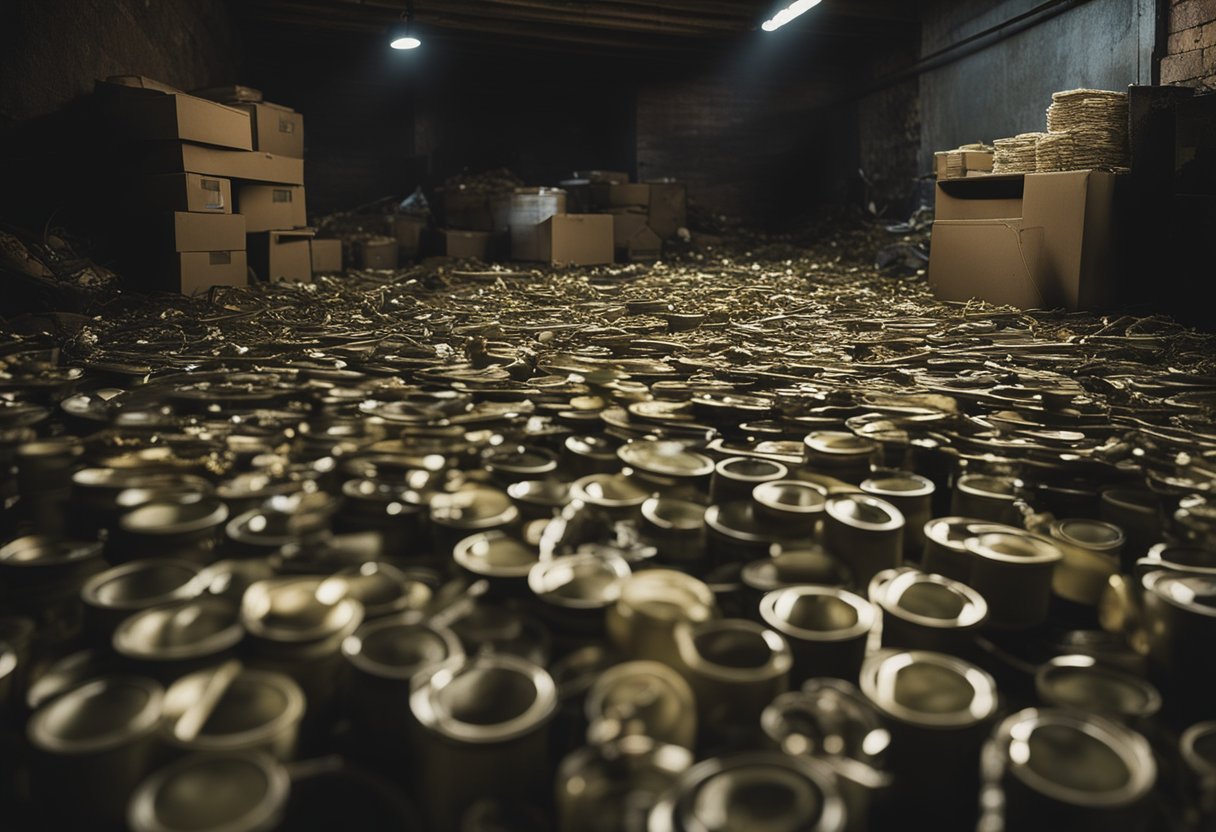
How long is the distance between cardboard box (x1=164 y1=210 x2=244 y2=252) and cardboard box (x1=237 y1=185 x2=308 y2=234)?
0.28 metres

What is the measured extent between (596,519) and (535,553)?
6.2 inches

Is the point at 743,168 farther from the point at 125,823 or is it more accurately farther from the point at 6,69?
the point at 125,823

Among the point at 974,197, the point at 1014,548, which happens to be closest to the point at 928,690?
the point at 1014,548

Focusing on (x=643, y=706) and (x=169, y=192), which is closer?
(x=643, y=706)

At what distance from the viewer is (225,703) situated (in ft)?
2.94

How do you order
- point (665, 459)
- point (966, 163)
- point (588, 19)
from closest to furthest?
1. point (665, 459)
2. point (966, 163)
3. point (588, 19)

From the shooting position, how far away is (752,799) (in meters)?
0.74

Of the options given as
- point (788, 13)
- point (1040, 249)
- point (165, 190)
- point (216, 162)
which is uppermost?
point (788, 13)

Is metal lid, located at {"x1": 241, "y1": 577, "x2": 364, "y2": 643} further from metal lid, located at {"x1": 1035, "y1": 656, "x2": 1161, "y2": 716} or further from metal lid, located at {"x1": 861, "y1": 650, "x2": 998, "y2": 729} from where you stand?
metal lid, located at {"x1": 1035, "y1": 656, "x2": 1161, "y2": 716}

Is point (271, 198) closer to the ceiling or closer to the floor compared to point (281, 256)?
closer to the ceiling

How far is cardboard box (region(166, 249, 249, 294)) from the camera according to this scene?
15.1 feet

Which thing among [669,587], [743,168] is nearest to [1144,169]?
[669,587]

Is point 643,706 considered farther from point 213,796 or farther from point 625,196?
point 625,196

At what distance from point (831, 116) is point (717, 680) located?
41.0ft
